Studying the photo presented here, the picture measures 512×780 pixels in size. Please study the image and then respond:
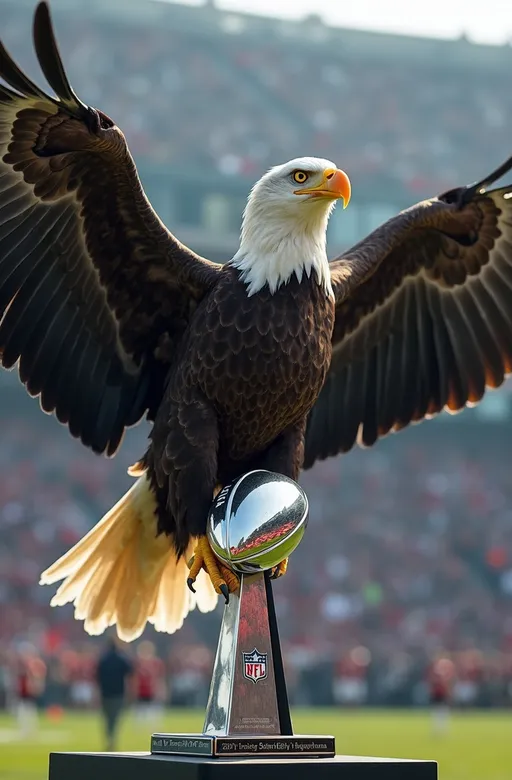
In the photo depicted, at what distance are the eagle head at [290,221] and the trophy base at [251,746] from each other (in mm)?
1425

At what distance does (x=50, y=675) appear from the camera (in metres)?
20.7

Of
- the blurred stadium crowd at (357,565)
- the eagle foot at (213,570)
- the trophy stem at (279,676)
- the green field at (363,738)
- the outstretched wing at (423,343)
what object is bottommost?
the trophy stem at (279,676)

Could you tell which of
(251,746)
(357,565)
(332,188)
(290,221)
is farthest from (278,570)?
(357,565)

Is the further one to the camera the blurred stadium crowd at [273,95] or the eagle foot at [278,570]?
the blurred stadium crowd at [273,95]

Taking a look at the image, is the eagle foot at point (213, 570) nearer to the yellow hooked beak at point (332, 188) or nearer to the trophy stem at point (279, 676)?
the trophy stem at point (279, 676)

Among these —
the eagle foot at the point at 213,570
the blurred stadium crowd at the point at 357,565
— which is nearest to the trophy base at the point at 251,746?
the eagle foot at the point at 213,570

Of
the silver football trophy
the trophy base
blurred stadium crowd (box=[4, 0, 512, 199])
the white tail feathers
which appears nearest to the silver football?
the silver football trophy

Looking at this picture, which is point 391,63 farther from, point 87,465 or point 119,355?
point 119,355

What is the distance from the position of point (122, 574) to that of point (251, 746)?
1.18 m

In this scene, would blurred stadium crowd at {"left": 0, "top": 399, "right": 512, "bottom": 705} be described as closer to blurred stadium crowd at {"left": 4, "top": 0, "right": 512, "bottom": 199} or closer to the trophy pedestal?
blurred stadium crowd at {"left": 4, "top": 0, "right": 512, "bottom": 199}

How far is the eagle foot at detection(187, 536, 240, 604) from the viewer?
4.24 meters

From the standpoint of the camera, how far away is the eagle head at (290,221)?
14.3ft

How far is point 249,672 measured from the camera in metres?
4.14

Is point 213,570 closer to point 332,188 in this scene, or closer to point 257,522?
point 257,522
